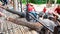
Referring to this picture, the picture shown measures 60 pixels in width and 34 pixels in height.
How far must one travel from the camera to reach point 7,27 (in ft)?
6.63

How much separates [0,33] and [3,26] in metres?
0.26

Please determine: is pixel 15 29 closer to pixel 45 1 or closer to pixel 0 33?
pixel 0 33

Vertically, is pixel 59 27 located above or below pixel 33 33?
above

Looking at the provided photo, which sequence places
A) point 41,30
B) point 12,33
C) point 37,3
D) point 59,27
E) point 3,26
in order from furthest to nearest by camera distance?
point 37,3 → point 3,26 → point 12,33 → point 41,30 → point 59,27

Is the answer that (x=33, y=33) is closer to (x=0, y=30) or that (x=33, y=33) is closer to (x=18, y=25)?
(x=18, y=25)

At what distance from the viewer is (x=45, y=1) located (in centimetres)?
1015

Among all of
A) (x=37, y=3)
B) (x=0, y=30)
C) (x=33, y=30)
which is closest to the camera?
(x=33, y=30)

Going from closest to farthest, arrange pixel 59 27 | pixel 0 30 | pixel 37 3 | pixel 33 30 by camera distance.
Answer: pixel 59 27 → pixel 33 30 → pixel 0 30 → pixel 37 3

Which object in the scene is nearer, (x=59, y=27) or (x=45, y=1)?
(x=59, y=27)

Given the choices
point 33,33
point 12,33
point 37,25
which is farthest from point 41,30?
point 12,33

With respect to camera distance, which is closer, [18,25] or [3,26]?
[18,25]

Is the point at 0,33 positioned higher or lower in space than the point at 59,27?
lower

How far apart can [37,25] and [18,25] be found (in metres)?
0.37

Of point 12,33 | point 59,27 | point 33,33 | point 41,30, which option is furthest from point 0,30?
point 59,27
